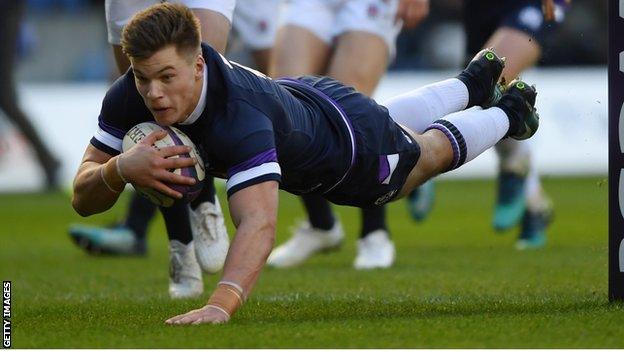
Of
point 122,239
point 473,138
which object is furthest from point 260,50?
point 473,138

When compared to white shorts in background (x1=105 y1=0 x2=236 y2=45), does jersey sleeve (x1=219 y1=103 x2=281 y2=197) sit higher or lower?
lower

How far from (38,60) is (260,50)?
1487 cm

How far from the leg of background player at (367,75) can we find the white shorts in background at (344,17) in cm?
5

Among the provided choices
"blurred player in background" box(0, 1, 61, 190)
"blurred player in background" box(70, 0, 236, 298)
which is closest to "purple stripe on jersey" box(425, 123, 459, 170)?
"blurred player in background" box(70, 0, 236, 298)

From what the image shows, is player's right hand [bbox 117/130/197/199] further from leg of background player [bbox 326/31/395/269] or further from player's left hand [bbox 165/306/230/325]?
leg of background player [bbox 326/31/395/269]

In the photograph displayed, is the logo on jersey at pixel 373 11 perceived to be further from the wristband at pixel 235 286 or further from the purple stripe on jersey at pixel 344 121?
the wristband at pixel 235 286

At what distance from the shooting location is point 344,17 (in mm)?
8398

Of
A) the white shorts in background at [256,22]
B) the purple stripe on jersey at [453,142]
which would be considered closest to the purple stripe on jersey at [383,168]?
the purple stripe on jersey at [453,142]

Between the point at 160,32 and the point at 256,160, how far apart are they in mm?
587

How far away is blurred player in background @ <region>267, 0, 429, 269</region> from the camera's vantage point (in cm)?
820

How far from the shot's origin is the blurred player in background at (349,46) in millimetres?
8203

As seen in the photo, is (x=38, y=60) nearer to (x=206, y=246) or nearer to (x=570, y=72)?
(x=570, y=72)

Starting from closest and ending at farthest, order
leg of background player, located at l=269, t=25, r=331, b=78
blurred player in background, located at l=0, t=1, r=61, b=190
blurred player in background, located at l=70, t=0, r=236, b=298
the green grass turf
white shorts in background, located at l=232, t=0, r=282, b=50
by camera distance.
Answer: the green grass turf → blurred player in background, located at l=70, t=0, r=236, b=298 → leg of background player, located at l=269, t=25, r=331, b=78 → white shorts in background, located at l=232, t=0, r=282, b=50 → blurred player in background, located at l=0, t=1, r=61, b=190

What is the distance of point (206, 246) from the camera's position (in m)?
6.59
